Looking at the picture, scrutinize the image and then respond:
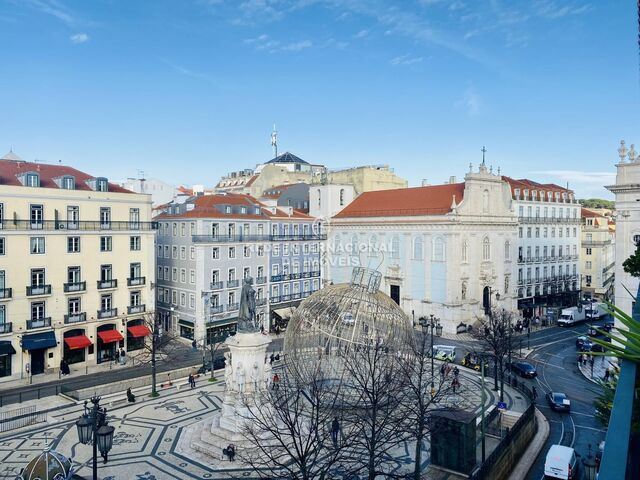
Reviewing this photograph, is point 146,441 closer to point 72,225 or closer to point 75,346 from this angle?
point 75,346

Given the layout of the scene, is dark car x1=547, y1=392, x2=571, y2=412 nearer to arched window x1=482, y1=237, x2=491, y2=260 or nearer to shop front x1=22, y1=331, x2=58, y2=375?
arched window x1=482, y1=237, x2=491, y2=260

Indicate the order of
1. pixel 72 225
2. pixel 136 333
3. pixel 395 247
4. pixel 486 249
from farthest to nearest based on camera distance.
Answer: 1. pixel 395 247
2. pixel 486 249
3. pixel 136 333
4. pixel 72 225

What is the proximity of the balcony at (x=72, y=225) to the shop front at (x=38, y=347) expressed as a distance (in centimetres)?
713

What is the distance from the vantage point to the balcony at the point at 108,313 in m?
37.1

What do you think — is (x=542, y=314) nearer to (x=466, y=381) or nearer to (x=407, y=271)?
(x=407, y=271)

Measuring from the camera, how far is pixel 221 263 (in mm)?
45094

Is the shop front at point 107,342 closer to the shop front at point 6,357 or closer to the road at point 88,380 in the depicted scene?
the road at point 88,380

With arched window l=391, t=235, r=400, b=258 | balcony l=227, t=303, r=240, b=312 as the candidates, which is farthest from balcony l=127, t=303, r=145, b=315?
arched window l=391, t=235, r=400, b=258

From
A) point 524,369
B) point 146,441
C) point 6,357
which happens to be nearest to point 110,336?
point 6,357

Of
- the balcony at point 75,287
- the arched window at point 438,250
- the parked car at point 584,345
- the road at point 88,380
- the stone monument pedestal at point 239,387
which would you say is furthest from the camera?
the arched window at point 438,250

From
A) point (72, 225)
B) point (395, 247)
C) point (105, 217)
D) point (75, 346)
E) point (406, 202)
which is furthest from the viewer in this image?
point (406, 202)

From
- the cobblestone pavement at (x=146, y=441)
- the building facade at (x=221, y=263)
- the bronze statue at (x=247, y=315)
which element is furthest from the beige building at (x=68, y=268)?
the bronze statue at (x=247, y=315)

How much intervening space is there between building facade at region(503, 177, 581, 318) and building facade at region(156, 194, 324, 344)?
84.9ft

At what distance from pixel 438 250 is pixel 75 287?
3294 centimetres
